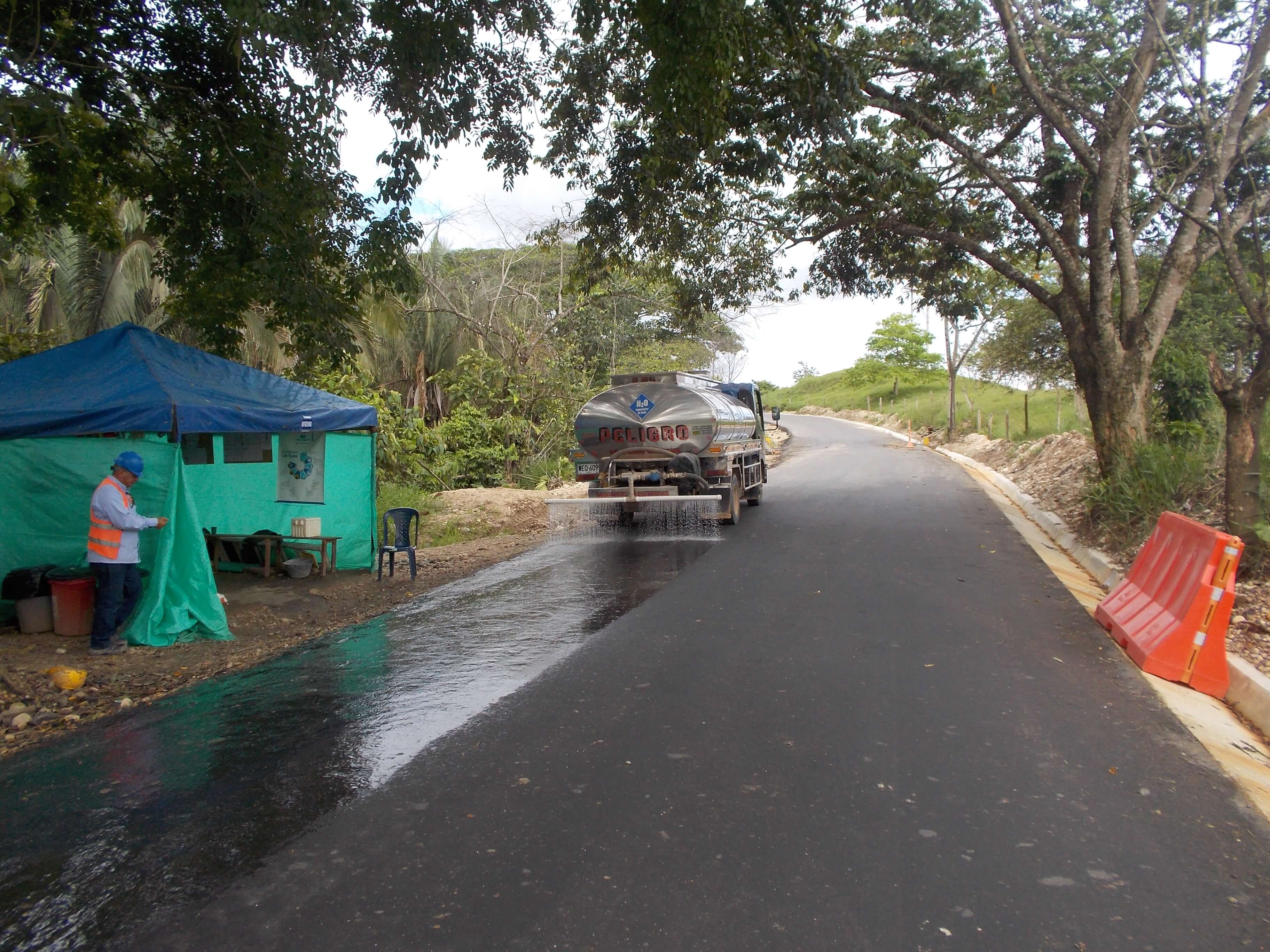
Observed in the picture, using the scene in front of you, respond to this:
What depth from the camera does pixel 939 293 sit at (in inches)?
742

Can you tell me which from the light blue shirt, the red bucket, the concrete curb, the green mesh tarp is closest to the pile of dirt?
the concrete curb

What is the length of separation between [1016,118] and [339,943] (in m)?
16.3

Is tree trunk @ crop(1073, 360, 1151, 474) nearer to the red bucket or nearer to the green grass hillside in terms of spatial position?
the green grass hillside

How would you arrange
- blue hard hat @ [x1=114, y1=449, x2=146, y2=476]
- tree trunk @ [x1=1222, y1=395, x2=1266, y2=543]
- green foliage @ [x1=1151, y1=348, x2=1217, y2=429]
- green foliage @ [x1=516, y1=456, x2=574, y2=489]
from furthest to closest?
green foliage @ [x1=516, y1=456, x2=574, y2=489], green foliage @ [x1=1151, y1=348, x2=1217, y2=429], tree trunk @ [x1=1222, y1=395, x2=1266, y2=543], blue hard hat @ [x1=114, y1=449, x2=146, y2=476]

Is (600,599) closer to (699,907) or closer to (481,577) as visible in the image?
(481,577)

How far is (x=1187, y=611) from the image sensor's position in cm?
638

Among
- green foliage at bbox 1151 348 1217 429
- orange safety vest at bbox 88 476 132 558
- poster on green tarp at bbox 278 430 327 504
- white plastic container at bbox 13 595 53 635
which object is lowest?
white plastic container at bbox 13 595 53 635

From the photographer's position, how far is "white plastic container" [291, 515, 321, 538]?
36.2 feet

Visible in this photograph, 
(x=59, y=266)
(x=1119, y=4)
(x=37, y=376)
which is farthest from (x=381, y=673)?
(x=59, y=266)

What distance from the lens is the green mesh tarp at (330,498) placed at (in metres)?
11.3

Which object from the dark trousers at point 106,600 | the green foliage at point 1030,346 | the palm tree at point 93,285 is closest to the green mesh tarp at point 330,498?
the dark trousers at point 106,600

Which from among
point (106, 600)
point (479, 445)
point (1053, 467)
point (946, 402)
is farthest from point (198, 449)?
point (946, 402)

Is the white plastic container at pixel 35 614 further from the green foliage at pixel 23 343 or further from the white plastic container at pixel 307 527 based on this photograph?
the green foliage at pixel 23 343

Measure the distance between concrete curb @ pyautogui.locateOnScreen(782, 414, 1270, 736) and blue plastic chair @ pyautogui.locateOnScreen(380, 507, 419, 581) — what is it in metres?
8.10
